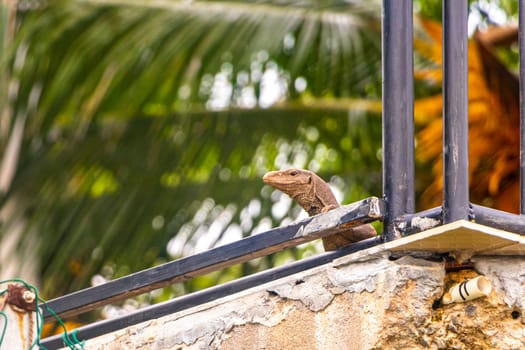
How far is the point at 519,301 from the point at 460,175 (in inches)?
12.7

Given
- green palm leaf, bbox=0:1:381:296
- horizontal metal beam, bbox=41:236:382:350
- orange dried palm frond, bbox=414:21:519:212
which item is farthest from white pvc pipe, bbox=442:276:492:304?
green palm leaf, bbox=0:1:381:296

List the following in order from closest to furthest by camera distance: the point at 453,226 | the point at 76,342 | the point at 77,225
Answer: the point at 453,226 → the point at 76,342 → the point at 77,225

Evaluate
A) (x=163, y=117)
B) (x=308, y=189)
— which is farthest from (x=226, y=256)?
(x=163, y=117)

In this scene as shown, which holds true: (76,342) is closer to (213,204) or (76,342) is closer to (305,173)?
(305,173)

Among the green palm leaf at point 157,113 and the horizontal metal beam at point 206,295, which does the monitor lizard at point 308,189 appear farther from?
the green palm leaf at point 157,113

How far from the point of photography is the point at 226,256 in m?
3.18

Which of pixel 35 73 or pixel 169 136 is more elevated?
pixel 35 73

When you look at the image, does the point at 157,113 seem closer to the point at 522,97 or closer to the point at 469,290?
the point at 522,97

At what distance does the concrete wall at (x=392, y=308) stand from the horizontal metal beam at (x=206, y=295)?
10 centimetres

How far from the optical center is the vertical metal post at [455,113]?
276 cm

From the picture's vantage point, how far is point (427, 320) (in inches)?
108

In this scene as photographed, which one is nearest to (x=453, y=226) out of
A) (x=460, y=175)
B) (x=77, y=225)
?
(x=460, y=175)

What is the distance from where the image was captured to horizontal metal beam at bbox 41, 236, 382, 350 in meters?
3.02

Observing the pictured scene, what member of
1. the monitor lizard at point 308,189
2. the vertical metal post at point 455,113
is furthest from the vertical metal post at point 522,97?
the monitor lizard at point 308,189
